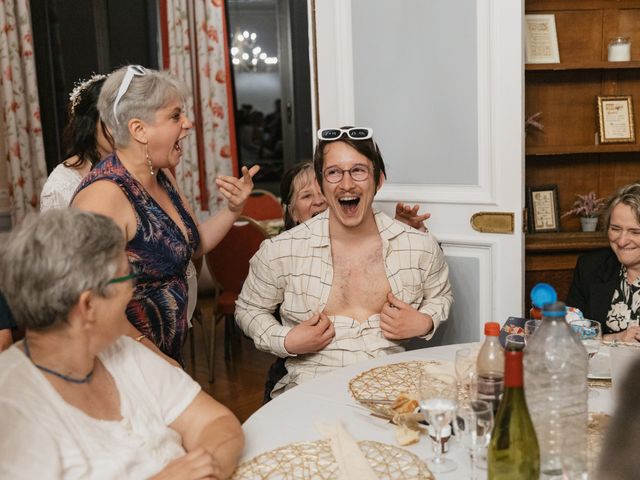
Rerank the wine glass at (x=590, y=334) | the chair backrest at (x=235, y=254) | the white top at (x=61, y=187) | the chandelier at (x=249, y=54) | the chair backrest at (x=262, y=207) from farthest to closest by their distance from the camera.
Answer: the chandelier at (x=249, y=54)
the chair backrest at (x=262, y=207)
the chair backrest at (x=235, y=254)
the white top at (x=61, y=187)
the wine glass at (x=590, y=334)

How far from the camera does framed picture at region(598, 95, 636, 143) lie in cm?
360

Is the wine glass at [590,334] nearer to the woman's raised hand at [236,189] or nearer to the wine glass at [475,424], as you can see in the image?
the wine glass at [475,424]

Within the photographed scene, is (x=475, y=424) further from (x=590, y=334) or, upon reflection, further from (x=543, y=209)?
(x=543, y=209)

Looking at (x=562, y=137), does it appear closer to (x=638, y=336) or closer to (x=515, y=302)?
(x=515, y=302)

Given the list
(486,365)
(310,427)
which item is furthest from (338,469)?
(486,365)

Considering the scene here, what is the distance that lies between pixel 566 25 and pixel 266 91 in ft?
11.4

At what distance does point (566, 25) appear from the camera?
3678 mm

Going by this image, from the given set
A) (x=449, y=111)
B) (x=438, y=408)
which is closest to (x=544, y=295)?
(x=438, y=408)

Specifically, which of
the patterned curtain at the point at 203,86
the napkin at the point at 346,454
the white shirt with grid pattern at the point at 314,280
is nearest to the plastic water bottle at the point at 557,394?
the napkin at the point at 346,454

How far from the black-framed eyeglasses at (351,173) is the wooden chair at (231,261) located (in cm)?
161

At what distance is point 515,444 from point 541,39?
291cm

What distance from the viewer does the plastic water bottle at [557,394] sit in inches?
46.1

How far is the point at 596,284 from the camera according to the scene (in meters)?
2.56

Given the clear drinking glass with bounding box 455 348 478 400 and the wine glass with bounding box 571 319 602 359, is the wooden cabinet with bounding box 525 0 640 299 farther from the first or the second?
the clear drinking glass with bounding box 455 348 478 400
